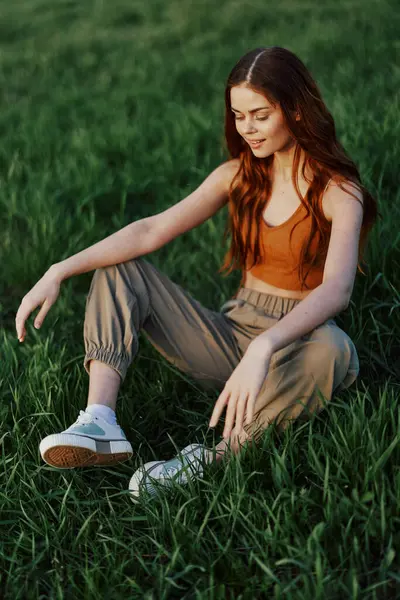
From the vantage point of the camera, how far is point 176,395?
2.70 m

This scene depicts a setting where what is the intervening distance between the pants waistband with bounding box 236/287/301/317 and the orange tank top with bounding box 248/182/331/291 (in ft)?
0.14

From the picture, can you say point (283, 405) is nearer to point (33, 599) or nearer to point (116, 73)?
point (33, 599)

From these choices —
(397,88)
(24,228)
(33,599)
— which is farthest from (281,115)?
(397,88)

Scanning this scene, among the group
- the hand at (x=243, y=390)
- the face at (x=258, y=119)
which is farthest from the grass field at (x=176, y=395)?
the face at (x=258, y=119)

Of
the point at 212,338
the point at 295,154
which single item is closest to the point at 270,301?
the point at 212,338

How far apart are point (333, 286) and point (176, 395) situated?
0.73m

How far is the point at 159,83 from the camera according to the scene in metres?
5.54

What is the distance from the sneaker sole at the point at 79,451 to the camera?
212 centimetres

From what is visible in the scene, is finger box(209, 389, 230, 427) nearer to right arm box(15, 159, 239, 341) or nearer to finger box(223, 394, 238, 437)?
finger box(223, 394, 238, 437)

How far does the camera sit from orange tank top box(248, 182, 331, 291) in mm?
2482

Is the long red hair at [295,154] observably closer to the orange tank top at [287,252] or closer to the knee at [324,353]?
the orange tank top at [287,252]

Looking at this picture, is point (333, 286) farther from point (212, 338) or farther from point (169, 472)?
point (169, 472)

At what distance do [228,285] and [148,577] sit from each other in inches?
59.5

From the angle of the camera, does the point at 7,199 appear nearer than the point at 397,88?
Yes
